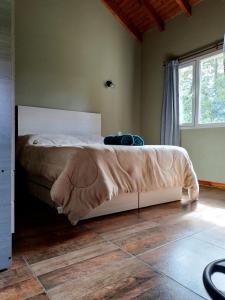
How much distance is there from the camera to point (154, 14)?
168 inches

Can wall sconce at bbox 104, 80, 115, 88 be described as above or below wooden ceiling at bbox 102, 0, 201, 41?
below

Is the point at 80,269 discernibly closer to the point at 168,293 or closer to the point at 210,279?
the point at 168,293

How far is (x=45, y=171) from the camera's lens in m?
2.18

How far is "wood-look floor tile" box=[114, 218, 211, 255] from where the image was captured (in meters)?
1.50

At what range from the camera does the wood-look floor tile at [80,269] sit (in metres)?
1.12

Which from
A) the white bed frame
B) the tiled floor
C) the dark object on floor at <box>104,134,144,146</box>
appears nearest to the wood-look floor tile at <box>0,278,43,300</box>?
the tiled floor

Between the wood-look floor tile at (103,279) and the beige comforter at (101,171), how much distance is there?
0.64 meters

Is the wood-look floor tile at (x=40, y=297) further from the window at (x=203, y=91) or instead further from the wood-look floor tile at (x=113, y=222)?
the window at (x=203, y=91)

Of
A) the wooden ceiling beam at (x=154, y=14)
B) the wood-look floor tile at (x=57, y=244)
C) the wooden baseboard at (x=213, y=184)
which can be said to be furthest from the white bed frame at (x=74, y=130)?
the wooden ceiling beam at (x=154, y=14)

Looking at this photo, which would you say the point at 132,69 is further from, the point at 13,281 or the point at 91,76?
the point at 13,281

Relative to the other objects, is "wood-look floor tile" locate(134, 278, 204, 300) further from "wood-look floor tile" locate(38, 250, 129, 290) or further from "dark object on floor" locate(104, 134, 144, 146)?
"dark object on floor" locate(104, 134, 144, 146)

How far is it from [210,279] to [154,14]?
456 centimetres

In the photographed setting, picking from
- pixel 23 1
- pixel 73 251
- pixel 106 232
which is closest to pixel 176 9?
pixel 23 1

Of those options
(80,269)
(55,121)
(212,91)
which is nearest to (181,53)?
(212,91)
